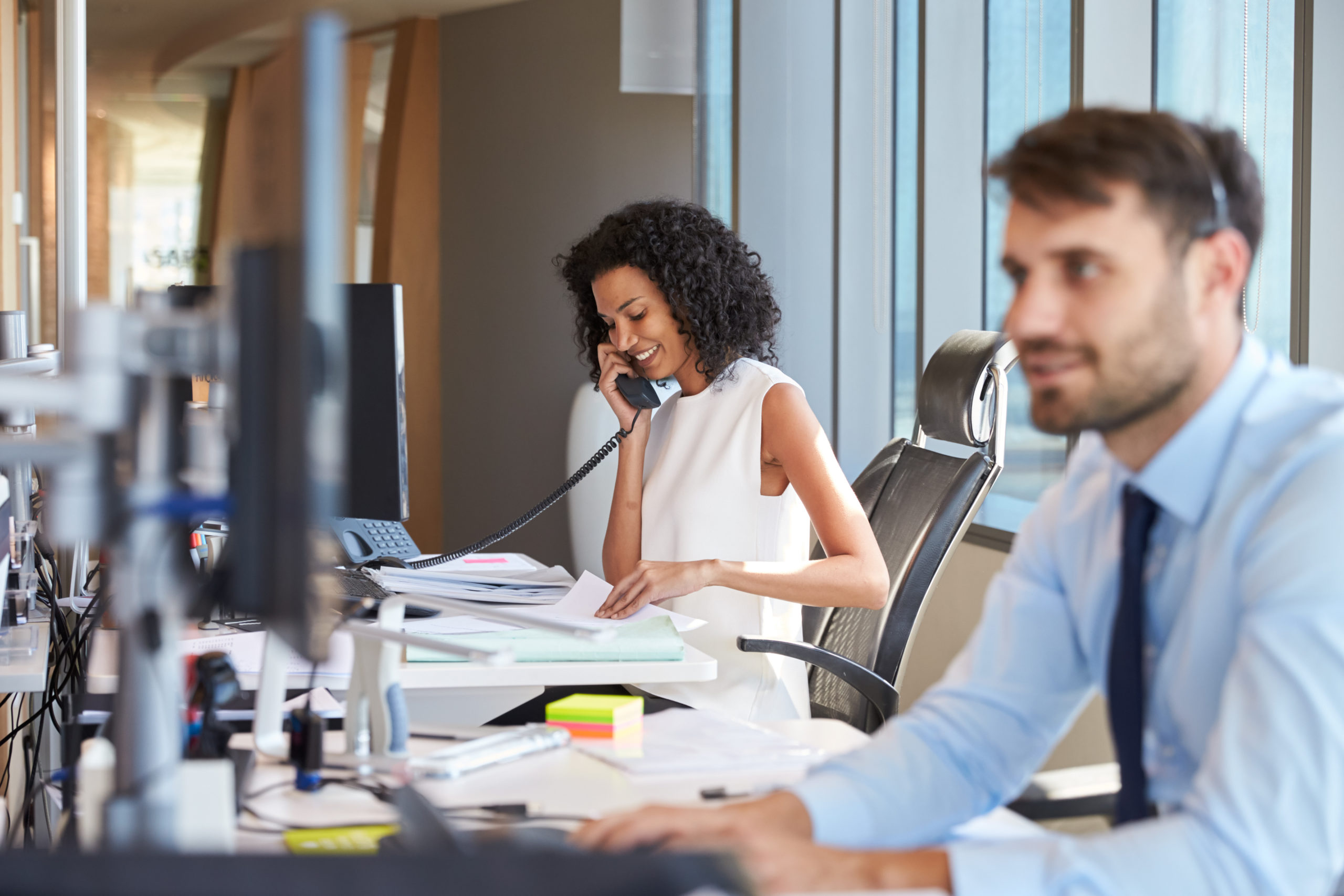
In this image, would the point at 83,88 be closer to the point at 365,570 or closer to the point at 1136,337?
the point at 365,570

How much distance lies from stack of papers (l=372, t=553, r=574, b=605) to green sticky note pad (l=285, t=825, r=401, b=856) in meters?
0.98

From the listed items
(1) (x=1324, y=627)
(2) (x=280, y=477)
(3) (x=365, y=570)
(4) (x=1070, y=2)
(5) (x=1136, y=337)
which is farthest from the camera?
(4) (x=1070, y=2)

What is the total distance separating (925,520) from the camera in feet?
6.79

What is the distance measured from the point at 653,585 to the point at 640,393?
58 centimetres

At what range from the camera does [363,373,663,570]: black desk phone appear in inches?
94.3

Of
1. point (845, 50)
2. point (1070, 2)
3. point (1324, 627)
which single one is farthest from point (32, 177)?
point (1324, 627)

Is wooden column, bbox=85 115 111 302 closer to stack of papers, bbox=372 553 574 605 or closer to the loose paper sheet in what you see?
stack of papers, bbox=372 553 574 605

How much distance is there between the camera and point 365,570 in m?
2.29

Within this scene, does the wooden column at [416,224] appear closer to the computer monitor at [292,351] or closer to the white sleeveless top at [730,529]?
the white sleeveless top at [730,529]

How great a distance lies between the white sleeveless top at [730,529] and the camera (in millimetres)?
2088

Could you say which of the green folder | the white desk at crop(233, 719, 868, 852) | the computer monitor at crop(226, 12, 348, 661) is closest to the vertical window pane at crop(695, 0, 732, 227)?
the green folder

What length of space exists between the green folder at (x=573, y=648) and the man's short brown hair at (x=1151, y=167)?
862 mm

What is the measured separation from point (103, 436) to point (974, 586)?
3.09 metres

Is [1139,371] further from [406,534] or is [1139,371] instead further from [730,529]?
[406,534]
